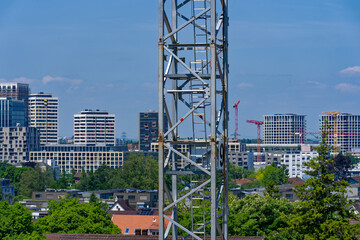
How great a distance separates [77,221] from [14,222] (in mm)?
15130

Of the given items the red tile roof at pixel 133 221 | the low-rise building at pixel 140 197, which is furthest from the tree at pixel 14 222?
the low-rise building at pixel 140 197

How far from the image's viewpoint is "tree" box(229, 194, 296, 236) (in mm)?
49084

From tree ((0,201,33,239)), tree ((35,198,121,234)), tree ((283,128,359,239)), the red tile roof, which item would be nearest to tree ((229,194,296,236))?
tree ((283,128,359,239))

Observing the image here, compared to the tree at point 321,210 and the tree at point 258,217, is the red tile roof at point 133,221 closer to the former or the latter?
the tree at point 258,217

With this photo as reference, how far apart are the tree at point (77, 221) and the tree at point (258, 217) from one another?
31.1ft

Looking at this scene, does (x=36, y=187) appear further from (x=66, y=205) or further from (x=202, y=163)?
(x=202, y=163)

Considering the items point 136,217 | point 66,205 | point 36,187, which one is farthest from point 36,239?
point 36,187

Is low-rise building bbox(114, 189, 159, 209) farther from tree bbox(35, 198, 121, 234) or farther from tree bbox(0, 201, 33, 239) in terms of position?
tree bbox(0, 201, 33, 239)

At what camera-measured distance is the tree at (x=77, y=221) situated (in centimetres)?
5453

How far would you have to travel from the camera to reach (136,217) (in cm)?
8038

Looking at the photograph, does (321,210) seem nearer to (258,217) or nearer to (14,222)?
(258,217)

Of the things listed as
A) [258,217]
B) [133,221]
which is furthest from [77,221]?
[133,221]

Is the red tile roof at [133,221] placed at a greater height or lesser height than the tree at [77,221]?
lesser

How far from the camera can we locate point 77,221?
55906 mm
